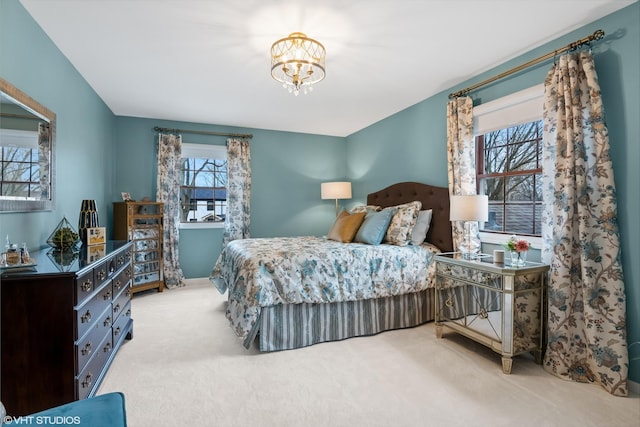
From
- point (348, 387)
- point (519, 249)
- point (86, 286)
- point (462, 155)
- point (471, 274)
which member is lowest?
point (348, 387)

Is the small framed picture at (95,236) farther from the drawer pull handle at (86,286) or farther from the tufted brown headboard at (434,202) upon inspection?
the tufted brown headboard at (434,202)

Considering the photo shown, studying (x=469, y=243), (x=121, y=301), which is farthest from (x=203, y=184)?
(x=469, y=243)

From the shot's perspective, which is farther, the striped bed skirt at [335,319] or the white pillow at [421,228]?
the white pillow at [421,228]

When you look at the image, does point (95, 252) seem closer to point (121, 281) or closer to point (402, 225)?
point (121, 281)

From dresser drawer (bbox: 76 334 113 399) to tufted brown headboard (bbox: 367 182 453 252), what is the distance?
307cm

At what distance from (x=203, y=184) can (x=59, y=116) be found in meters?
2.57

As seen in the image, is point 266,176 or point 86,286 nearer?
point 86,286

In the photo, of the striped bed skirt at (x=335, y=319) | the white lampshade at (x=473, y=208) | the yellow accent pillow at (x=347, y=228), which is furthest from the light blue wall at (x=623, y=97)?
the yellow accent pillow at (x=347, y=228)

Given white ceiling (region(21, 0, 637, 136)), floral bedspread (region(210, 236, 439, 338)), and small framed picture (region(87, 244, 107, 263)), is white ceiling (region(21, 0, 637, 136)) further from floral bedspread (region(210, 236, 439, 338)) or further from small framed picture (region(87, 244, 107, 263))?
floral bedspread (region(210, 236, 439, 338))

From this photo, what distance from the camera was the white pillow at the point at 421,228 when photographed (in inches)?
138

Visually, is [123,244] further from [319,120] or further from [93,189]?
[319,120]

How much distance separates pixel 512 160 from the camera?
3.07 metres

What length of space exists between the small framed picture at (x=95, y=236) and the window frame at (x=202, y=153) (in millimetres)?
2372

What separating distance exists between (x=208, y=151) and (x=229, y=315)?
9.68ft
